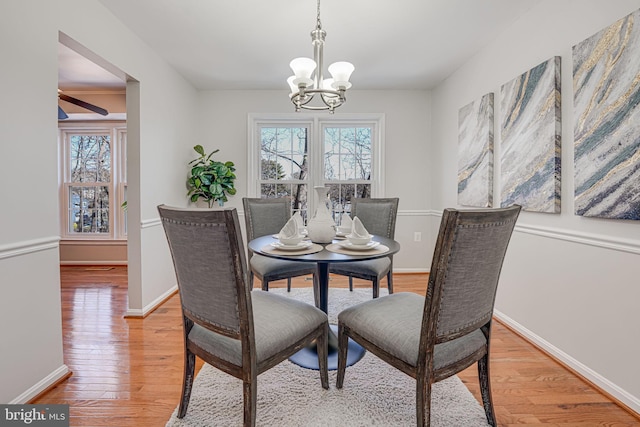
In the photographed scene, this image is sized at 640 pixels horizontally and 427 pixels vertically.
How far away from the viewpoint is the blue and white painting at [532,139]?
215cm

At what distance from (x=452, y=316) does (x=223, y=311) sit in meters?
0.90

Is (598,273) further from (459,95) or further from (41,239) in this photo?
(41,239)

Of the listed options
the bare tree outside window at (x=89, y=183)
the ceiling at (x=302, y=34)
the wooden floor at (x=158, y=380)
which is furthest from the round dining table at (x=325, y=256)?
the bare tree outside window at (x=89, y=183)

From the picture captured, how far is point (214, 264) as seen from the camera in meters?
1.30

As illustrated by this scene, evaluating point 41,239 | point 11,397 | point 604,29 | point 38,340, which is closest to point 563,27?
point 604,29

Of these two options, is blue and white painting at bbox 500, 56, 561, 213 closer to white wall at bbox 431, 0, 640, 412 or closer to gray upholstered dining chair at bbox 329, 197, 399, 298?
white wall at bbox 431, 0, 640, 412

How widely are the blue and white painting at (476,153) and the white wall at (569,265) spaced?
0.14m

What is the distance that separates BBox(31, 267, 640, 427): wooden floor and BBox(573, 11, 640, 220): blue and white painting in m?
0.98

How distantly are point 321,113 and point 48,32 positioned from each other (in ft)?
9.65

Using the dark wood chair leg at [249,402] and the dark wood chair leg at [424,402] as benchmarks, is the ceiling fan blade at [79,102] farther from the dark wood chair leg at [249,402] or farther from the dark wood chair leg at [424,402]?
the dark wood chair leg at [424,402]

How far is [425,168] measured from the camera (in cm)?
439

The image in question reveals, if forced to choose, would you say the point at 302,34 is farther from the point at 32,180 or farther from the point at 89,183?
the point at 89,183

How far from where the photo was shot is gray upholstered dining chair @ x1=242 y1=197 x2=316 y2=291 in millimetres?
2564

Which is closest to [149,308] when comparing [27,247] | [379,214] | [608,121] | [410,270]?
[27,247]
